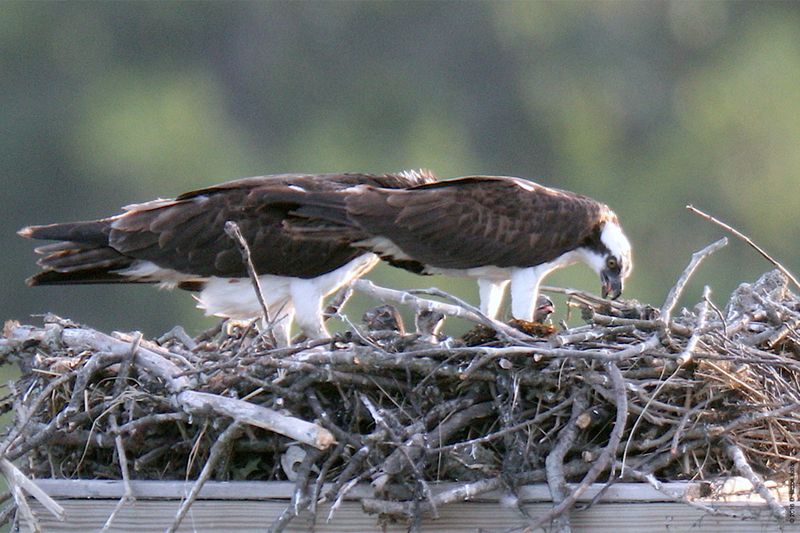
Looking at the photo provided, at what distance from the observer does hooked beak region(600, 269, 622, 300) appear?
6.33 metres

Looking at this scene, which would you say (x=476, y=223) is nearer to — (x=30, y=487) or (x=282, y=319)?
(x=282, y=319)

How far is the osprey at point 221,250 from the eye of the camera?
6.15m

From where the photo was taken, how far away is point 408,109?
20766 mm

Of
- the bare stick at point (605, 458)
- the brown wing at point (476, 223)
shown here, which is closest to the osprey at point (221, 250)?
the brown wing at point (476, 223)

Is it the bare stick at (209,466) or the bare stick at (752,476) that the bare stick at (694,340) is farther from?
the bare stick at (209,466)

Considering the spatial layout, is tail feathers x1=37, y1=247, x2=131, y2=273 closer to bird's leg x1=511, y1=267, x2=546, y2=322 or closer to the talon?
bird's leg x1=511, y1=267, x2=546, y2=322

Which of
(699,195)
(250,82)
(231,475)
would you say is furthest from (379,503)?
(250,82)

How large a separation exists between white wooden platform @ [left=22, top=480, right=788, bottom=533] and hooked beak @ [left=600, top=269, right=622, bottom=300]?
7.19 feet

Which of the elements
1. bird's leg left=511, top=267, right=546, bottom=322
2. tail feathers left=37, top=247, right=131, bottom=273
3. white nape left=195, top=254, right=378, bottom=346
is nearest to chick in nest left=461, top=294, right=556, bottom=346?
bird's leg left=511, top=267, right=546, bottom=322

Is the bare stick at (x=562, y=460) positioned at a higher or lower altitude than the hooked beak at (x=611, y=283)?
higher

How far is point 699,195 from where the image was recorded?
19.4 metres

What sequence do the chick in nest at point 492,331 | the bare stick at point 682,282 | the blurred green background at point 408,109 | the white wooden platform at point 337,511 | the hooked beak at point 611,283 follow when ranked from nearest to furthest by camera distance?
the white wooden platform at point 337,511
the bare stick at point 682,282
the chick in nest at point 492,331
the hooked beak at point 611,283
the blurred green background at point 408,109

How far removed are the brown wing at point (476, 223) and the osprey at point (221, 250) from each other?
215 mm

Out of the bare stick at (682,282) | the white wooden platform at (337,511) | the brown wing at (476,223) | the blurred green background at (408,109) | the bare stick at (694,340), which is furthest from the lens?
the blurred green background at (408,109)
